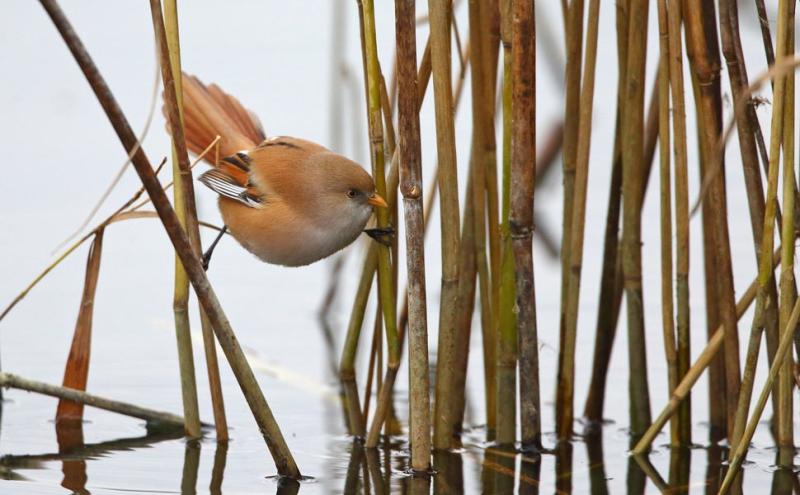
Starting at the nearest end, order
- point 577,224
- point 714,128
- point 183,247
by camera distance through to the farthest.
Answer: point 183,247 → point 714,128 → point 577,224

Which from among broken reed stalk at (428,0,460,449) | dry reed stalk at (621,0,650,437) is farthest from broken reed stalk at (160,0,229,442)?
dry reed stalk at (621,0,650,437)

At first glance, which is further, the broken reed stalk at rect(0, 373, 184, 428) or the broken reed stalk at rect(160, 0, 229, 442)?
the broken reed stalk at rect(0, 373, 184, 428)

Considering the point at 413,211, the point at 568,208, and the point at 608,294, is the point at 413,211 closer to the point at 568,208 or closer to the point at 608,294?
the point at 568,208

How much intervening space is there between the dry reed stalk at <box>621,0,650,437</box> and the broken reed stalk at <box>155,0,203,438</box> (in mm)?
1274

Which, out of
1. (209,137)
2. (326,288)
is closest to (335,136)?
(326,288)

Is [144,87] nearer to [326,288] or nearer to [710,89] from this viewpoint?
[326,288]

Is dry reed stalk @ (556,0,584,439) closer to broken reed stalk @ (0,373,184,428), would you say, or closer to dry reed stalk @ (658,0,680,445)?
dry reed stalk @ (658,0,680,445)

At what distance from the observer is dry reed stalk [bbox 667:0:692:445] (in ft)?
10.1

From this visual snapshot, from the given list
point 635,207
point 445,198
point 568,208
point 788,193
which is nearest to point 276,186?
point 445,198

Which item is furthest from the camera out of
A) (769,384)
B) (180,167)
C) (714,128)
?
(714,128)

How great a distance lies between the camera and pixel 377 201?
321 centimetres

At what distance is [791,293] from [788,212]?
0.23 meters

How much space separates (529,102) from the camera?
3.01m

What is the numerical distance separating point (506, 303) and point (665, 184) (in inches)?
22.6
